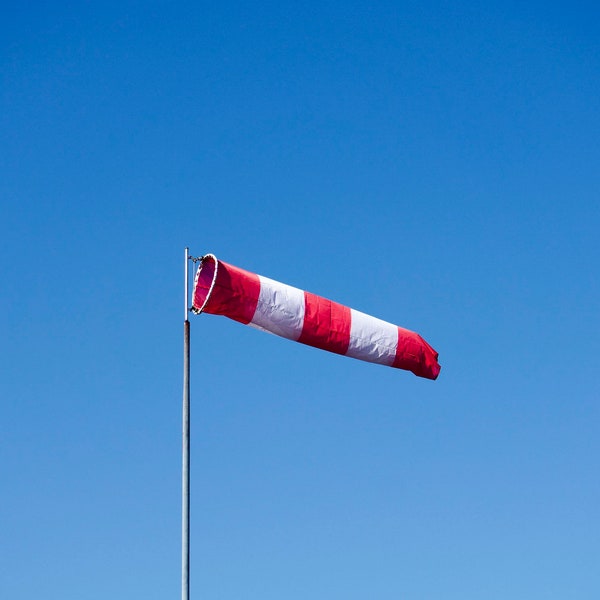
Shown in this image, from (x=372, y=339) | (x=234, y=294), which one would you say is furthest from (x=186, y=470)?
(x=372, y=339)

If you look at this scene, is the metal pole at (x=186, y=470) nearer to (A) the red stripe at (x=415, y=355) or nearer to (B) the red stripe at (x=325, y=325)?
(B) the red stripe at (x=325, y=325)

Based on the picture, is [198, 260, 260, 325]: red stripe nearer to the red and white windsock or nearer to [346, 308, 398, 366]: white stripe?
the red and white windsock

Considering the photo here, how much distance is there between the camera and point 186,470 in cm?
3247

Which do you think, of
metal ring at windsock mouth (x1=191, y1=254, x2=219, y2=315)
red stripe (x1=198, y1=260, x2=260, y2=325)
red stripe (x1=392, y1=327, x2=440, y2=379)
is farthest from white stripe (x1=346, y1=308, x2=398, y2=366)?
metal ring at windsock mouth (x1=191, y1=254, x2=219, y2=315)

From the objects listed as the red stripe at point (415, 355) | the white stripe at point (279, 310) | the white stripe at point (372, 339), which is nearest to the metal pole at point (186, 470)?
the white stripe at point (279, 310)

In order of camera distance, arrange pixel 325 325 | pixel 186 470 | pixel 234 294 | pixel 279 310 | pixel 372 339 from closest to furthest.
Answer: pixel 186 470
pixel 234 294
pixel 279 310
pixel 325 325
pixel 372 339

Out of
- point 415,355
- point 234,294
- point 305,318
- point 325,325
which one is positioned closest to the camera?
point 234,294

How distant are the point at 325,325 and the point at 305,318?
2.50ft

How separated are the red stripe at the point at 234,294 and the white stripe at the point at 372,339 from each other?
3648 mm

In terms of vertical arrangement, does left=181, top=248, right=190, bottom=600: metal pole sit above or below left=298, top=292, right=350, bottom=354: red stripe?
below

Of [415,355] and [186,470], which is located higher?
[415,355]

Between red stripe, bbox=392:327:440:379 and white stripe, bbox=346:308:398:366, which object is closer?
white stripe, bbox=346:308:398:366

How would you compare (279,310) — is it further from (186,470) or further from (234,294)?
(186,470)

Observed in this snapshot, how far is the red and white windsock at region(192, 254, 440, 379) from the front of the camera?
3428 cm
